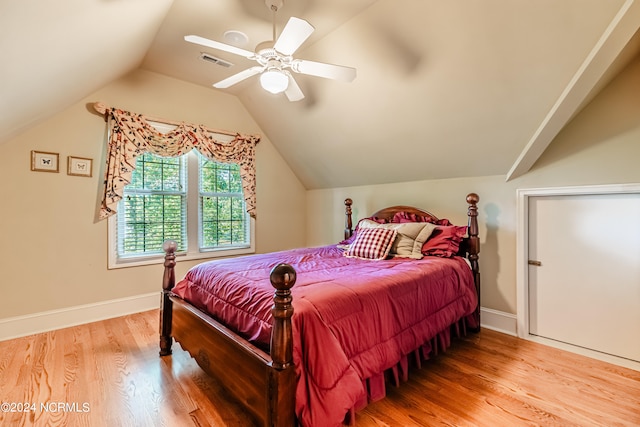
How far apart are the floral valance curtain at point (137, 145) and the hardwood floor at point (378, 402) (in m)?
1.52

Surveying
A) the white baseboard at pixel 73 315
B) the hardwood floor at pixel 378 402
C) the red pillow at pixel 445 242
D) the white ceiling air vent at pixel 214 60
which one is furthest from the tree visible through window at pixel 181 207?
the red pillow at pixel 445 242

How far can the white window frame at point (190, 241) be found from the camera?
331cm

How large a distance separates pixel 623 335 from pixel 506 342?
805 millimetres

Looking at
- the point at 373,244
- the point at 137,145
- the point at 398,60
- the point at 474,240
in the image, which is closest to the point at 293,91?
the point at 398,60

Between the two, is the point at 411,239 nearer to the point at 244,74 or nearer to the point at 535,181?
the point at 535,181

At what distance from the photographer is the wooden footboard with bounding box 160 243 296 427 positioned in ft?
4.35

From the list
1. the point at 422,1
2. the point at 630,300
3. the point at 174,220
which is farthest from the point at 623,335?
the point at 174,220

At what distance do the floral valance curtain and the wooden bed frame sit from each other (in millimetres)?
1402

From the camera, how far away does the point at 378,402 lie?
184cm

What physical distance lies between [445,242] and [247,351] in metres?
2.10

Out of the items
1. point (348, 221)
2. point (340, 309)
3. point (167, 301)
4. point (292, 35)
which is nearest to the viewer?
point (340, 309)

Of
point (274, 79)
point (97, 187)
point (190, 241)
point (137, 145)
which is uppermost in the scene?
point (274, 79)

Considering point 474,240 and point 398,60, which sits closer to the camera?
point 398,60

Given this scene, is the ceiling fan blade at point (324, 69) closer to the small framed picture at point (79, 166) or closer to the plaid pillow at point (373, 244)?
the plaid pillow at point (373, 244)
